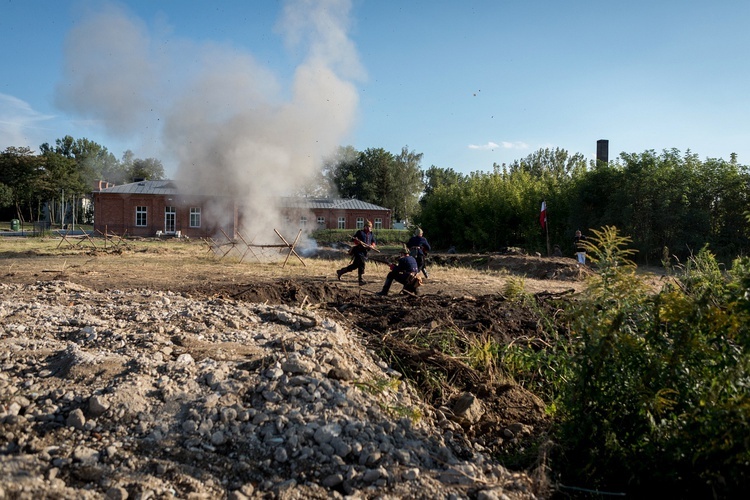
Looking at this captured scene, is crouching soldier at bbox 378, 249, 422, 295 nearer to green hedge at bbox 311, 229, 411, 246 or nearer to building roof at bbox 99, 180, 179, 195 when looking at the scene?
green hedge at bbox 311, 229, 411, 246

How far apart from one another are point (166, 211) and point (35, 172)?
24.9m

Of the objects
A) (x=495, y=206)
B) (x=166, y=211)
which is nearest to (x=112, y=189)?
(x=166, y=211)

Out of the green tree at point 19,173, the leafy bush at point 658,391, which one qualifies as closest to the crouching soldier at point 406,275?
the leafy bush at point 658,391

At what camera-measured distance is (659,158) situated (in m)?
24.0

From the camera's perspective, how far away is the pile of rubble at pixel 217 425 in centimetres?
350

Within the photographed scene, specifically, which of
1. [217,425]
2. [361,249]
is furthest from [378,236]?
[217,425]

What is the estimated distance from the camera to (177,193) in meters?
29.6

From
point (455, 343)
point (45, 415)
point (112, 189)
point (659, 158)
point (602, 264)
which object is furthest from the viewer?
point (112, 189)

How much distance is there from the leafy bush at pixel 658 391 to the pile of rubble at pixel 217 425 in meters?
0.68

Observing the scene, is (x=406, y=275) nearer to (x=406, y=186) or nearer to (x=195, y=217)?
(x=195, y=217)

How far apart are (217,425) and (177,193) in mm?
27669

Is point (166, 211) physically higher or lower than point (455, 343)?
higher

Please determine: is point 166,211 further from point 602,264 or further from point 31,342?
point 602,264

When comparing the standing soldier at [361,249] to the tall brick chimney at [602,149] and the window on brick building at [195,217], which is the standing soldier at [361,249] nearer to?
the tall brick chimney at [602,149]
